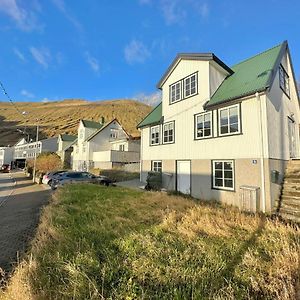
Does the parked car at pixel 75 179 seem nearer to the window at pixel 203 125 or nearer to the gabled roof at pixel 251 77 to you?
the window at pixel 203 125

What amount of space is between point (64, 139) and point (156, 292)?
199 ft

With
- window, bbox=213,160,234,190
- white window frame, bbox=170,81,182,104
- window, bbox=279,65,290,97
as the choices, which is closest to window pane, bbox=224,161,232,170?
window, bbox=213,160,234,190

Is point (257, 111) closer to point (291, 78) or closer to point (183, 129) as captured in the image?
point (183, 129)

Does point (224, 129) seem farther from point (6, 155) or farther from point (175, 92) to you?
point (6, 155)

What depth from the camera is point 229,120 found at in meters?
14.6

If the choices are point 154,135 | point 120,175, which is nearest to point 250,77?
point 154,135

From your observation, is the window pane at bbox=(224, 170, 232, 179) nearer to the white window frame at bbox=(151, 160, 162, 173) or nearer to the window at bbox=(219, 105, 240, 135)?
the window at bbox=(219, 105, 240, 135)

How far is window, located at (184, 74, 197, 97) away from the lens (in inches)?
687

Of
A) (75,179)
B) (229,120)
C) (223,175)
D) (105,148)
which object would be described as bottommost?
(75,179)

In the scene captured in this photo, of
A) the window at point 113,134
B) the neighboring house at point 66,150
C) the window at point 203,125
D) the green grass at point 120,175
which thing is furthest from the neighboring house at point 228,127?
the neighboring house at point 66,150

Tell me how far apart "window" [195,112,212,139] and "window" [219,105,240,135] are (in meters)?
0.92

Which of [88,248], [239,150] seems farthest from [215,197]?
[88,248]

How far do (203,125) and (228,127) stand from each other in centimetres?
216

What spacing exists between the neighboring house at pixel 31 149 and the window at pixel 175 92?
48.5 meters
